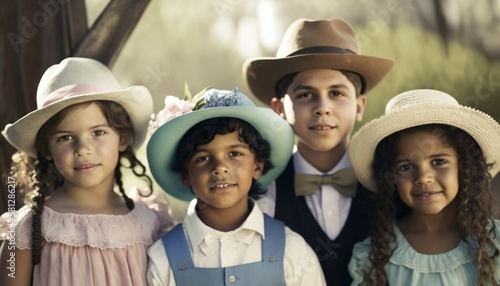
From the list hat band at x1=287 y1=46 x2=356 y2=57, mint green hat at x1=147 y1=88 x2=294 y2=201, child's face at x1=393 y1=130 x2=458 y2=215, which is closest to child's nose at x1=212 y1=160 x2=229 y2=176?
mint green hat at x1=147 y1=88 x2=294 y2=201

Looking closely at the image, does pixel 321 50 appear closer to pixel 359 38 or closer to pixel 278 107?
pixel 278 107

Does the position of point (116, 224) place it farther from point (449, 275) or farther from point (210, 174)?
point (449, 275)

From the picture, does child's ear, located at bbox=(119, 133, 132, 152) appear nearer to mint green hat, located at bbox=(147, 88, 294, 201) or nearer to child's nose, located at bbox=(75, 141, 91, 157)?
mint green hat, located at bbox=(147, 88, 294, 201)

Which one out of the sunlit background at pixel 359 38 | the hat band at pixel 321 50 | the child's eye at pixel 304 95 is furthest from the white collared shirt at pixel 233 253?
the sunlit background at pixel 359 38

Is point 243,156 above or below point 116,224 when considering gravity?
above

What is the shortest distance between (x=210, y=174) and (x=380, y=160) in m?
0.89

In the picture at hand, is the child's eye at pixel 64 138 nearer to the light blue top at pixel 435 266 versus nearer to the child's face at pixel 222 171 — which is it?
the child's face at pixel 222 171

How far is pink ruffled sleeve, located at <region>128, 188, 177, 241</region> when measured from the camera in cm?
392

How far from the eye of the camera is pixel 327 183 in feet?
12.9

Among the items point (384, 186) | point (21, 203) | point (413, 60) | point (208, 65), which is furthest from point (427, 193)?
point (208, 65)

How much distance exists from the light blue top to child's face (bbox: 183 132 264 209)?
2.49ft

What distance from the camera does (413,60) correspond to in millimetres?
10000

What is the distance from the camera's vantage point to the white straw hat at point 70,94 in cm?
360

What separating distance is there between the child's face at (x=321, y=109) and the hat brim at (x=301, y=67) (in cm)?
5
